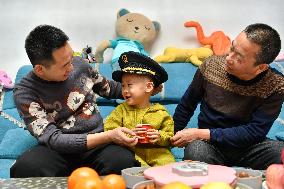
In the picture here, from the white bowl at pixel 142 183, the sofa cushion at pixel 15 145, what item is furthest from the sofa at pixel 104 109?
the white bowl at pixel 142 183

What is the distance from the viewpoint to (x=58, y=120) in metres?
1.78

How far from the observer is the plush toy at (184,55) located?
2.73 metres

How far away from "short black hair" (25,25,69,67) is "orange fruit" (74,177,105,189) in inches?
28.7

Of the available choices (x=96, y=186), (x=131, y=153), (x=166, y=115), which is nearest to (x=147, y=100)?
(x=166, y=115)

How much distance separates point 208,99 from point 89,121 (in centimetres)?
50

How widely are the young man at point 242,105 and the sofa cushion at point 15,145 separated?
0.69 m

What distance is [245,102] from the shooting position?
5.90ft


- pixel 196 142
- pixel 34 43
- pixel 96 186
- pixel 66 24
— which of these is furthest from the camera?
pixel 66 24

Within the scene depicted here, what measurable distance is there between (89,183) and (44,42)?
782 mm

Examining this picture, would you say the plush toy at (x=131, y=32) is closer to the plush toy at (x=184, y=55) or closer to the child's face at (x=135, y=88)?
the plush toy at (x=184, y=55)

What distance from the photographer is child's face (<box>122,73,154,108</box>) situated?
173 centimetres

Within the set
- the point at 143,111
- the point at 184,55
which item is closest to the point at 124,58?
the point at 143,111

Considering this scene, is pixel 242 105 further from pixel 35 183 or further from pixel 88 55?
pixel 88 55

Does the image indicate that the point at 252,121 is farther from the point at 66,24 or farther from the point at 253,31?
the point at 66,24
